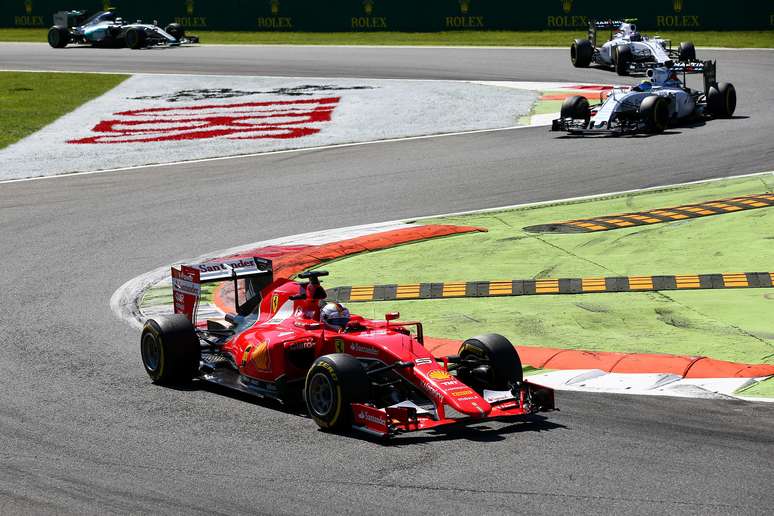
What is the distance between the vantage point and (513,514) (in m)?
7.84

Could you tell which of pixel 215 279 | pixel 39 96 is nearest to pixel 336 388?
pixel 215 279

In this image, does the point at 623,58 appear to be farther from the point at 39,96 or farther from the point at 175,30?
the point at 175,30

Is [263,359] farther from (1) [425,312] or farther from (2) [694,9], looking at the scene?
(2) [694,9]

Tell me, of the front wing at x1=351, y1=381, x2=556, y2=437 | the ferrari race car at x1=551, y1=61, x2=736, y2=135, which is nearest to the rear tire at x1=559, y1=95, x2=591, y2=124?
the ferrari race car at x1=551, y1=61, x2=736, y2=135

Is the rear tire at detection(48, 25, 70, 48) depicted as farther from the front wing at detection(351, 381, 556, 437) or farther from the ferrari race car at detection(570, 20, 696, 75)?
the front wing at detection(351, 381, 556, 437)

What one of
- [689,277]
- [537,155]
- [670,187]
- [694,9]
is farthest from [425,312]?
[694,9]

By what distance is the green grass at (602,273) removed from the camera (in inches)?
479

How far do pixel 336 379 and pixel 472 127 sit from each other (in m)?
19.8

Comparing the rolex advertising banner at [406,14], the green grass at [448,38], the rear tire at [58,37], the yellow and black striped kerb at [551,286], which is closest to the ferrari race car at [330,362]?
the yellow and black striped kerb at [551,286]

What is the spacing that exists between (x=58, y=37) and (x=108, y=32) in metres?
2.15

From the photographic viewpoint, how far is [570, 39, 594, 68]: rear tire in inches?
1543

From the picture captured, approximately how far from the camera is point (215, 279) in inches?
473

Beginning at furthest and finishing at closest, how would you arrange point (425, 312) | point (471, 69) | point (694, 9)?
point (694, 9) → point (471, 69) → point (425, 312)

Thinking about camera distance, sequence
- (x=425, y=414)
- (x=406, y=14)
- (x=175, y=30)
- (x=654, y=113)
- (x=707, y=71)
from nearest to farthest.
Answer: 1. (x=425, y=414)
2. (x=654, y=113)
3. (x=707, y=71)
4. (x=175, y=30)
5. (x=406, y=14)
